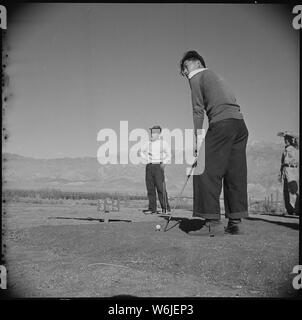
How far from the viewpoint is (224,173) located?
11.3ft

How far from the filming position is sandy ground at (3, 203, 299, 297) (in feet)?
10.5

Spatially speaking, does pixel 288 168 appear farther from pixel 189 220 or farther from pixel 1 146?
pixel 1 146

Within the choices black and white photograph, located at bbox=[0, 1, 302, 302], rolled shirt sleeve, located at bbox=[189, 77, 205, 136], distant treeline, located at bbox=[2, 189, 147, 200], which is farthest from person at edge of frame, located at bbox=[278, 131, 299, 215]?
distant treeline, located at bbox=[2, 189, 147, 200]

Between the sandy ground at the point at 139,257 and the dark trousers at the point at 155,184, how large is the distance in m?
0.14

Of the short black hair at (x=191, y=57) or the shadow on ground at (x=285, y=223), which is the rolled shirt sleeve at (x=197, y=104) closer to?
the short black hair at (x=191, y=57)

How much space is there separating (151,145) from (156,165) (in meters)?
0.18

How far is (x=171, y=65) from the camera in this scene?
3.67m

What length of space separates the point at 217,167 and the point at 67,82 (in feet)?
4.61

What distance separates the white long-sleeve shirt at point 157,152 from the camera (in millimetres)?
3622

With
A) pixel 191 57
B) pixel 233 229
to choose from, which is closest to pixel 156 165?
pixel 233 229

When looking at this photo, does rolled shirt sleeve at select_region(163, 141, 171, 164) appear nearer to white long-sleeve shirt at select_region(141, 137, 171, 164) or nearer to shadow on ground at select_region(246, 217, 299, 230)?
white long-sleeve shirt at select_region(141, 137, 171, 164)

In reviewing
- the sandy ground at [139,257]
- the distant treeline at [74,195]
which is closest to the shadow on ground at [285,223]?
the sandy ground at [139,257]

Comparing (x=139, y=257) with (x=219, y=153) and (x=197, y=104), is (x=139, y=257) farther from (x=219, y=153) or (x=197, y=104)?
(x=197, y=104)

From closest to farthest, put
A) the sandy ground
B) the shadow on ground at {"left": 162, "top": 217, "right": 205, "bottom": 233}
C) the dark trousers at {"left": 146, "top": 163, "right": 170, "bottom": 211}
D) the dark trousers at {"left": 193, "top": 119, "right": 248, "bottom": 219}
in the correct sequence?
the sandy ground < the dark trousers at {"left": 193, "top": 119, "right": 248, "bottom": 219} < the shadow on ground at {"left": 162, "top": 217, "right": 205, "bottom": 233} < the dark trousers at {"left": 146, "top": 163, "right": 170, "bottom": 211}
